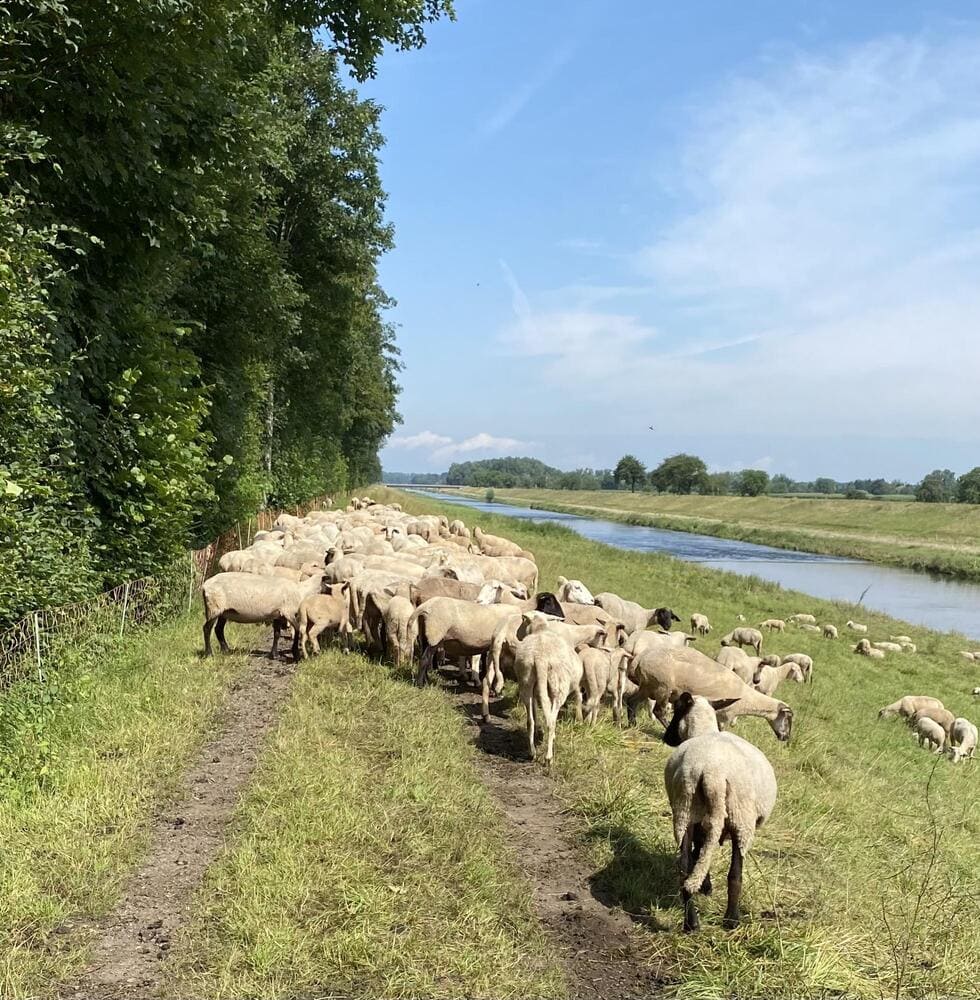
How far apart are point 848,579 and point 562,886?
47.3m

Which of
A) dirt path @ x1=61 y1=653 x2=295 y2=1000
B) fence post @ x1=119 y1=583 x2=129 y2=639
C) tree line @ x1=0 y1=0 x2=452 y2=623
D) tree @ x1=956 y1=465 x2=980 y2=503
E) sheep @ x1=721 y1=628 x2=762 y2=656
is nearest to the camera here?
dirt path @ x1=61 y1=653 x2=295 y2=1000

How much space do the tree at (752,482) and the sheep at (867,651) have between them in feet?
491

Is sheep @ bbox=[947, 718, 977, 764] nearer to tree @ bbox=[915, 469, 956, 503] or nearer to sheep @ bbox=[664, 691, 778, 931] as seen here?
sheep @ bbox=[664, 691, 778, 931]

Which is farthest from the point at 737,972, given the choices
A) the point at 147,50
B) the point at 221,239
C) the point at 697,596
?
the point at 697,596

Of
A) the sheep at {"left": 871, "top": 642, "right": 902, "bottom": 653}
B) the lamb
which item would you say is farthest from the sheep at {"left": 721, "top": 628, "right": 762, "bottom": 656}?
the sheep at {"left": 871, "top": 642, "right": 902, "bottom": 653}

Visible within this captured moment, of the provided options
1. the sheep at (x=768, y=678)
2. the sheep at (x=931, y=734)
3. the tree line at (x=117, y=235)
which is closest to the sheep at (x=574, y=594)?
the sheep at (x=768, y=678)

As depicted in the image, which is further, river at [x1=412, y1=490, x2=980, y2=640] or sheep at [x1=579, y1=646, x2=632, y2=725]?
river at [x1=412, y1=490, x2=980, y2=640]

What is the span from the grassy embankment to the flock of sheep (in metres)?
45.0

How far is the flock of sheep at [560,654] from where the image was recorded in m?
4.71

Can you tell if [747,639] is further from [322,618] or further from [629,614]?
[322,618]

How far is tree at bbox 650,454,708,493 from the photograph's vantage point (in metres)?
161

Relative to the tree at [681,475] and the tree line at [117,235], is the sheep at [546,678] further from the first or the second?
the tree at [681,475]

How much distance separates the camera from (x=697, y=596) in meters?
27.2

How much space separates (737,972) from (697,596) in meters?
23.9
